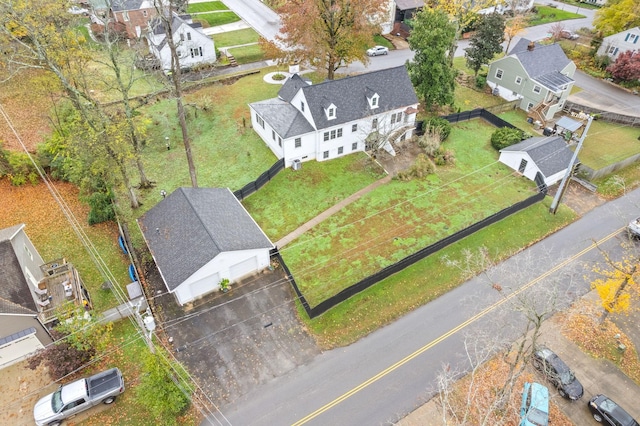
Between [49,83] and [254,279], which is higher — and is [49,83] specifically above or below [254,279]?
above

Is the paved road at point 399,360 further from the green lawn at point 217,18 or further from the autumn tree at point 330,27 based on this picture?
the green lawn at point 217,18

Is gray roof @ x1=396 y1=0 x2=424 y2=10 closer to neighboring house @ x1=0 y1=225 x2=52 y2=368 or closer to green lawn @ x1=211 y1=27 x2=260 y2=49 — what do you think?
green lawn @ x1=211 y1=27 x2=260 y2=49

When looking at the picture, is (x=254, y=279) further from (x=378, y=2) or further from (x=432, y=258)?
(x=378, y=2)

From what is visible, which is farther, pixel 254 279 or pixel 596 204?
pixel 596 204

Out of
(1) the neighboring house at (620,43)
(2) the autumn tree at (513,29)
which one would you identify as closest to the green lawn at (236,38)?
(2) the autumn tree at (513,29)

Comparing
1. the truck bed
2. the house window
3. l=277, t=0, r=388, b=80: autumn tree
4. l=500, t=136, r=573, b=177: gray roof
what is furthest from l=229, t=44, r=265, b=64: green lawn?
the truck bed

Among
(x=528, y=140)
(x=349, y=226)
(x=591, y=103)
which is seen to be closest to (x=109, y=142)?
(x=349, y=226)
